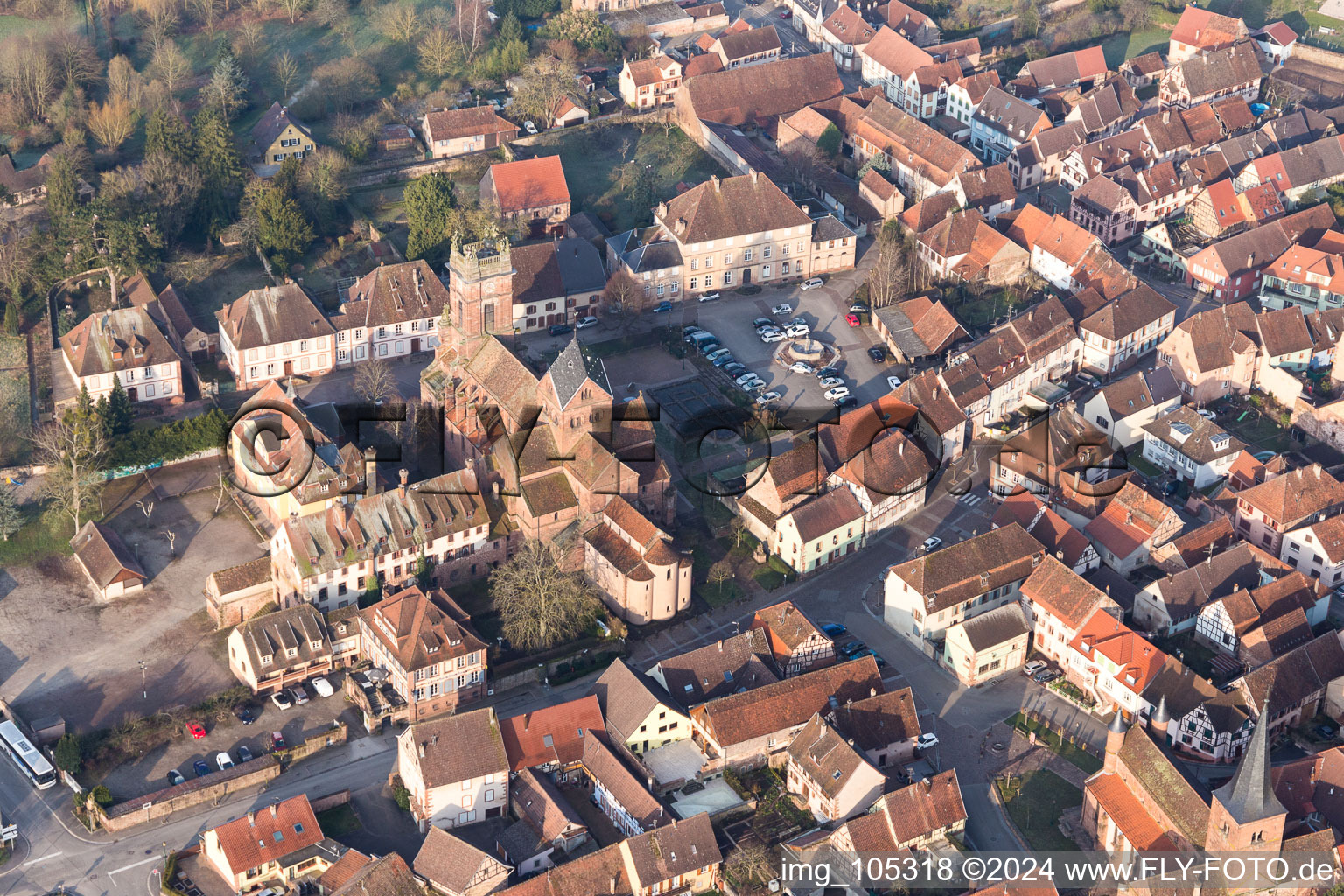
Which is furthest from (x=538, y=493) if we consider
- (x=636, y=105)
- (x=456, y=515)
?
(x=636, y=105)

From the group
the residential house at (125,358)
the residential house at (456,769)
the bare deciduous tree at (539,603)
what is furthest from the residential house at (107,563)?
the residential house at (456,769)

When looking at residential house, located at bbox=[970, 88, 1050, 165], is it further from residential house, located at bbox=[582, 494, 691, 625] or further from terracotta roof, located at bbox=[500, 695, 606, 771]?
terracotta roof, located at bbox=[500, 695, 606, 771]

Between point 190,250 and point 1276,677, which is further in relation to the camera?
point 190,250

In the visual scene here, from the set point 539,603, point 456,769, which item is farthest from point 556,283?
point 456,769

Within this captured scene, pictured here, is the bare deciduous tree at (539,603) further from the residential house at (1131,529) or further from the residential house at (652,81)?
the residential house at (652,81)

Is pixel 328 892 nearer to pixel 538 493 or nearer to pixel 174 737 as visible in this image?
pixel 174 737
